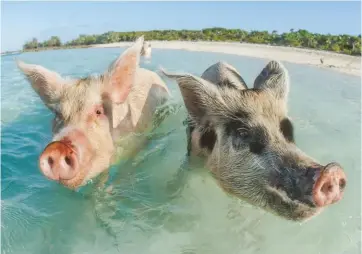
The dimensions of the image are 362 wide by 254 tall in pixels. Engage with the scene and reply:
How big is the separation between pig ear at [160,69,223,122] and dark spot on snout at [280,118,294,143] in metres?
0.58

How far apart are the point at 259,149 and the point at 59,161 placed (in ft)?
5.15

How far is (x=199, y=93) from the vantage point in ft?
12.5

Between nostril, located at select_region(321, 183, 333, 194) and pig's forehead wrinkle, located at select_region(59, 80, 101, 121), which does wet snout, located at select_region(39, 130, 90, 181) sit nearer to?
pig's forehead wrinkle, located at select_region(59, 80, 101, 121)

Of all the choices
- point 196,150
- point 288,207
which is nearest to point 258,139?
point 288,207

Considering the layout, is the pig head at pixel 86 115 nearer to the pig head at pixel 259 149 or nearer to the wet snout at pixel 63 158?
the wet snout at pixel 63 158

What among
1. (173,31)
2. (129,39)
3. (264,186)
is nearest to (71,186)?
(264,186)

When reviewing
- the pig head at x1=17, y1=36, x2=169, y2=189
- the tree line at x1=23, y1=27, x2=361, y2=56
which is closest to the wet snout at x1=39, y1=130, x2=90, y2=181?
the pig head at x1=17, y1=36, x2=169, y2=189

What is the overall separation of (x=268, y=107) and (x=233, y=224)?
1241 mm

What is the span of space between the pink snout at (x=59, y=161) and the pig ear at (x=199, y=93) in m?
1.04

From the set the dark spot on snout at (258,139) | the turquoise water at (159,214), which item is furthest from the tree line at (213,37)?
the dark spot on snout at (258,139)

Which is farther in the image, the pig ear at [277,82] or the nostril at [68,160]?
the pig ear at [277,82]

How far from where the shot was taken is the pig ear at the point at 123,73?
452 centimetres

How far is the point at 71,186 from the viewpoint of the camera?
3814 millimetres

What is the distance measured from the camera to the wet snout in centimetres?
327
